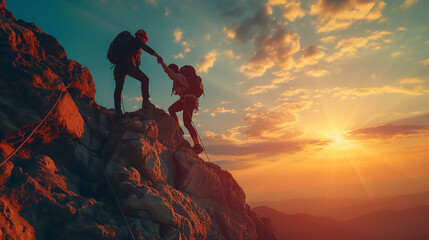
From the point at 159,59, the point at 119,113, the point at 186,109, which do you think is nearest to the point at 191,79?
the point at 186,109

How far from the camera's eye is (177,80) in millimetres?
12336

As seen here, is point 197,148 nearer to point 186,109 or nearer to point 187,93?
point 186,109

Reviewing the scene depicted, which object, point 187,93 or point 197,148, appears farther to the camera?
point 197,148

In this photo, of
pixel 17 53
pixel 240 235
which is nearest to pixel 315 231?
pixel 240 235

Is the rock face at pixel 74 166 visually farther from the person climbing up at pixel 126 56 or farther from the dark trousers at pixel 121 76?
the person climbing up at pixel 126 56

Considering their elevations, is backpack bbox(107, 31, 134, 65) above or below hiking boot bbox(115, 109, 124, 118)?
above

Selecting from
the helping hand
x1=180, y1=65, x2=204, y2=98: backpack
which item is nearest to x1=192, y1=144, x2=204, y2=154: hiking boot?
x1=180, y1=65, x2=204, y2=98: backpack

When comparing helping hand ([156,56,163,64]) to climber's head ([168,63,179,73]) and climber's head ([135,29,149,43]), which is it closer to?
climber's head ([135,29,149,43])

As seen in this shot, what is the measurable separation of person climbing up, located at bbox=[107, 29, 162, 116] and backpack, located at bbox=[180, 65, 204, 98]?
2576mm

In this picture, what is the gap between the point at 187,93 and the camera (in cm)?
1334

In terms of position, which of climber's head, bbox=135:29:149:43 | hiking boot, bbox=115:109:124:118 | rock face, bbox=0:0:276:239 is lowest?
rock face, bbox=0:0:276:239

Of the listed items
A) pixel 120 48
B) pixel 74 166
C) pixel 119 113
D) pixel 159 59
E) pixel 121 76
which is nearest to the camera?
pixel 74 166

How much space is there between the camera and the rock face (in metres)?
5.00

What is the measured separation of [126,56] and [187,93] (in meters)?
4.16
